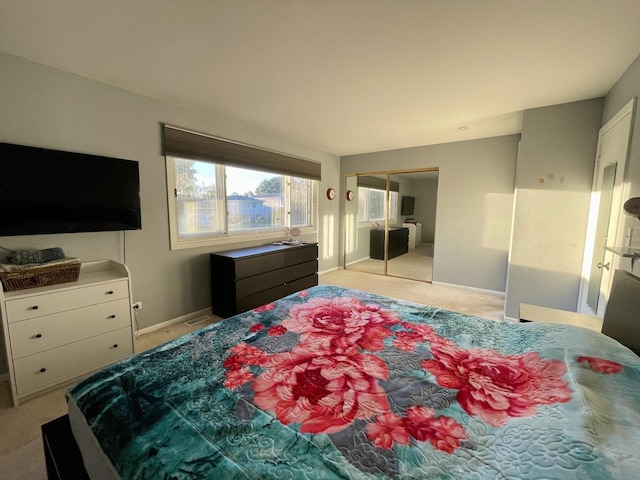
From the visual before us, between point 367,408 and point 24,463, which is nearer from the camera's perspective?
point 367,408

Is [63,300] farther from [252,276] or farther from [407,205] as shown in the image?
[407,205]

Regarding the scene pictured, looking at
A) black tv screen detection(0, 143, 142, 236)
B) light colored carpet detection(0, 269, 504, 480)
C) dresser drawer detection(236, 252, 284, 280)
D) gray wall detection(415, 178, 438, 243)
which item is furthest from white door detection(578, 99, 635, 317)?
gray wall detection(415, 178, 438, 243)

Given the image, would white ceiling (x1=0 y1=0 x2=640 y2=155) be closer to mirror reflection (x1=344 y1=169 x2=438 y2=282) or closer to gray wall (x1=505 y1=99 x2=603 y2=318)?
gray wall (x1=505 y1=99 x2=603 y2=318)

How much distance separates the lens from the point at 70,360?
202 centimetres

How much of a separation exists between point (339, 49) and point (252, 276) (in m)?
2.54

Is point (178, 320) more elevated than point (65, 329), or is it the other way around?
point (65, 329)

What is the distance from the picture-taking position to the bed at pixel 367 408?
741 mm

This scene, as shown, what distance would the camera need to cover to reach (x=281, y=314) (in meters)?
1.81

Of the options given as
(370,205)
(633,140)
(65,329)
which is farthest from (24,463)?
(370,205)

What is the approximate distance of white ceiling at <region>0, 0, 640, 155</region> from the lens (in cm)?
153

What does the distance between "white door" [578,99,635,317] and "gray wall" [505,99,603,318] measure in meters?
0.10

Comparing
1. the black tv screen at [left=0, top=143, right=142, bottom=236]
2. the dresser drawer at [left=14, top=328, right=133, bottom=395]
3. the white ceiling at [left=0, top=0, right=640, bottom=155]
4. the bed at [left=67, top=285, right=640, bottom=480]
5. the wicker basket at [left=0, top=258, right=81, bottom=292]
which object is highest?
the white ceiling at [left=0, top=0, right=640, bottom=155]

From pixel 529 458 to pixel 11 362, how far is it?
2862 mm

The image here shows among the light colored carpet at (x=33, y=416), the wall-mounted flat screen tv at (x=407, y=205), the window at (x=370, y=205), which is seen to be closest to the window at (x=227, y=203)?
the light colored carpet at (x=33, y=416)
